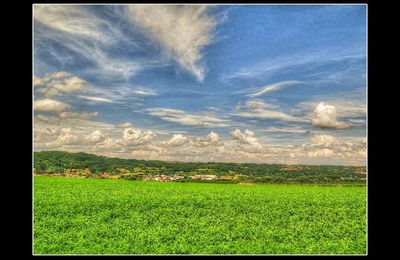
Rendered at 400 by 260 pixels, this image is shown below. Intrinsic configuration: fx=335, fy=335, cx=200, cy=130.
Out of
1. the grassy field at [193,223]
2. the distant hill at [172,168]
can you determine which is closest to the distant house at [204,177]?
the distant hill at [172,168]

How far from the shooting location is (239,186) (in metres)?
16.2

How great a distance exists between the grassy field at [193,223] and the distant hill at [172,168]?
1.05 meters

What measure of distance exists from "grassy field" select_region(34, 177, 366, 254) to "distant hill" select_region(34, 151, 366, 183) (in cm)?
105

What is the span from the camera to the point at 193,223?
957 cm

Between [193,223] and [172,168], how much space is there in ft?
16.4

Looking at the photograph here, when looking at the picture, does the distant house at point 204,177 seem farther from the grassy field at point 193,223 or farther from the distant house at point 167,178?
the grassy field at point 193,223

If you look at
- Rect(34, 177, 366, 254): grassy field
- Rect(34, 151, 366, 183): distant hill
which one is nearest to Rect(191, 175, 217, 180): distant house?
Rect(34, 151, 366, 183): distant hill

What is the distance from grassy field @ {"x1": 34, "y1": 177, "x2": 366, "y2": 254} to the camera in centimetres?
846

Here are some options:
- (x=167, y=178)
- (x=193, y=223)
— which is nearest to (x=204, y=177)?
(x=167, y=178)

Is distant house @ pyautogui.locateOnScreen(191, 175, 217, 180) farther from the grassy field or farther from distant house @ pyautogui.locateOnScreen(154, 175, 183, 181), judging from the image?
the grassy field

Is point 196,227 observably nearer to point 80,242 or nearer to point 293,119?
point 80,242

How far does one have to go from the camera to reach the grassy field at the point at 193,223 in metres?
8.46
